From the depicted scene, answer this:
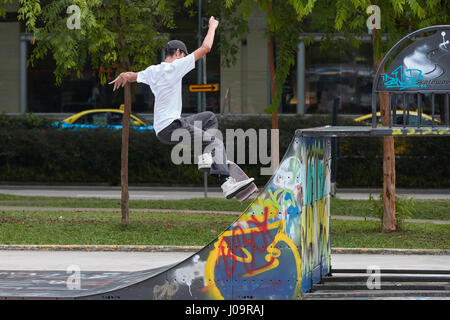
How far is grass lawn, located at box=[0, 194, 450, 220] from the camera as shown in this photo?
19.5 metres

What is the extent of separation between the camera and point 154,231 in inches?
615

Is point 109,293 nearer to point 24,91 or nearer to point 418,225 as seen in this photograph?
point 418,225

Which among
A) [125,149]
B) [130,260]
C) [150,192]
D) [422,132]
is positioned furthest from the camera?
[150,192]

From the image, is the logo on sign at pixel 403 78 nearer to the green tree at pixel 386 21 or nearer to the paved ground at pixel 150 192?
the green tree at pixel 386 21

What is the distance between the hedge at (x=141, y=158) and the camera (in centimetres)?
2650

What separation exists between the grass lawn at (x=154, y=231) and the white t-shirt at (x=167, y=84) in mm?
7494

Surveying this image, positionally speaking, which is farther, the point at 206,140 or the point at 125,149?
the point at 125,149

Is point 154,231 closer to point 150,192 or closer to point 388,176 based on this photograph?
point 388,176

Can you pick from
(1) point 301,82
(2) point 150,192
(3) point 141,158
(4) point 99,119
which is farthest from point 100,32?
(1) point 301,82

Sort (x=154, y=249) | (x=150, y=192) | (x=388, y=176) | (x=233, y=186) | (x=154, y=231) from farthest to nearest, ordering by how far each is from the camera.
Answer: (x=150, y=192)
(x=154, y=231)
(x=388, y=176)
(x=154, y=249)
(x=233, y=186)

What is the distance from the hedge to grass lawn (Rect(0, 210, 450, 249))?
916 centimetres

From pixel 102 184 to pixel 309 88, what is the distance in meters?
9.09

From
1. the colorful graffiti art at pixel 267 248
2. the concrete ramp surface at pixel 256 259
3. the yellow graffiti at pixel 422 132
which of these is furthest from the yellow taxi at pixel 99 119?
the yellow graffiti at pixel 422 132

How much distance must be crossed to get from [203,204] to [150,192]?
5.22 meters
